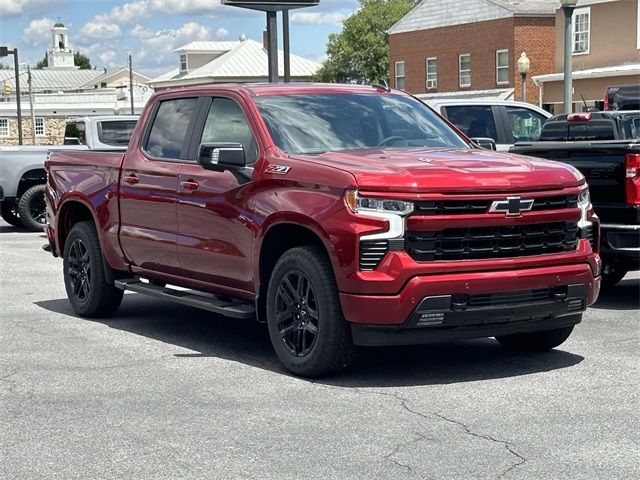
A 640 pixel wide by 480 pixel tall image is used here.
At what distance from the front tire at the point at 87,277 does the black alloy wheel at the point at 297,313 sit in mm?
2787

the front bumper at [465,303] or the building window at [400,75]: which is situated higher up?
the building window at [400,75]

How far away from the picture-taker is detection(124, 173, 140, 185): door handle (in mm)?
9699

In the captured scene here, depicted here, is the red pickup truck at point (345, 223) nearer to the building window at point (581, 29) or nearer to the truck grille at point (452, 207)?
the truck grille at point (452, 207)

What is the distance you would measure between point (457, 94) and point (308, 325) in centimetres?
5158

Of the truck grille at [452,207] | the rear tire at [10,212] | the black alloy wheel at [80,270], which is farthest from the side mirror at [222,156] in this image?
the rear tire at [10,212]

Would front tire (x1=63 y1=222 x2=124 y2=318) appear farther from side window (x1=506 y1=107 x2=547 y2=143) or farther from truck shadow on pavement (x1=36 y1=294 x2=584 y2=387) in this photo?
side window (x1=506 y1=107 x2=547 y2=143)

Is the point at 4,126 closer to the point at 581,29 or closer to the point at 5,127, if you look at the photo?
the point at 5,127

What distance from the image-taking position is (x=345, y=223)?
7.41m

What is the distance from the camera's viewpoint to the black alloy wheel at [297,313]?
7766mm

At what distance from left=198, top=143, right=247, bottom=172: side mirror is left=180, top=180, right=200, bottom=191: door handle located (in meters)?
0.35

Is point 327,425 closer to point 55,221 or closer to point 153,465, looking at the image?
point 153,465

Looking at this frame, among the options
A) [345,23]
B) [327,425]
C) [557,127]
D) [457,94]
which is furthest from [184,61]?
[327,425]

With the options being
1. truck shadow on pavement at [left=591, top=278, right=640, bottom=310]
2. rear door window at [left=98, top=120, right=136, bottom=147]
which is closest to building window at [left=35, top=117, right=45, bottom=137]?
rear door window at [left=98, top=120, right=136, bottom=147]

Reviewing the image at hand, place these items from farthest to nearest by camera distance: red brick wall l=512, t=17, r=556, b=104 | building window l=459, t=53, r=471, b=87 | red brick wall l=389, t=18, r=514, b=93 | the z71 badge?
building window l=459, t=53, r=471, b=87 → red brick wall l=389, t=18, r=514, b=93 → red brick wall l=512, t=17, r=556, b=104 → the z71 badge
